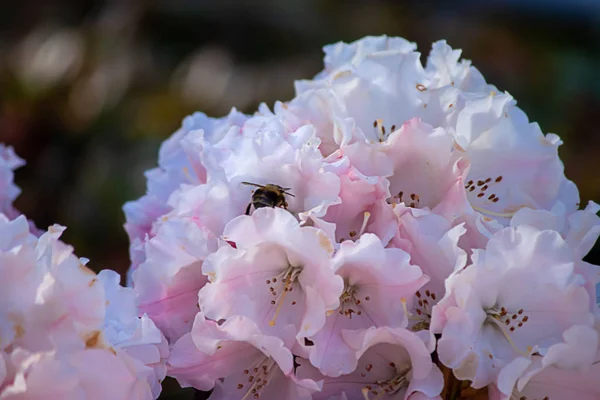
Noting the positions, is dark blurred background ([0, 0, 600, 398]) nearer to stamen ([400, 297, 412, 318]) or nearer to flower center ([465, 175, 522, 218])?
flower center ([465, 175, 522, 218])

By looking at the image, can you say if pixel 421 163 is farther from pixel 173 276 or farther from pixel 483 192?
pixel 173 276

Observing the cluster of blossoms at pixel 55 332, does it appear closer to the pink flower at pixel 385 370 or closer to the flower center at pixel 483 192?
the pink flower at pixel 385 370

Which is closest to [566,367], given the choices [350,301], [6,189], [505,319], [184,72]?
[505,319]

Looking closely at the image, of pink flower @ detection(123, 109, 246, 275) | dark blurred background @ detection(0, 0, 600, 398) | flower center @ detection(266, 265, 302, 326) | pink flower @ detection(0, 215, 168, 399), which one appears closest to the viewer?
pink flower @ detection(0, 215, 168, 399)

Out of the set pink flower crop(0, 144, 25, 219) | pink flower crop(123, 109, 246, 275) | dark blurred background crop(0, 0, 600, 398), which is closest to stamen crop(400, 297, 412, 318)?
pink flower crop(123, 109, 246, 275)

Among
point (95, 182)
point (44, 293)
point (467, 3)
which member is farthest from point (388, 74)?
point (467, 3)

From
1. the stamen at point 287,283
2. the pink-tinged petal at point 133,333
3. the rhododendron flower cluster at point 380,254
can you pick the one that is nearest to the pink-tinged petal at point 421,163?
the rhododendron flower cluster at point 380,254
